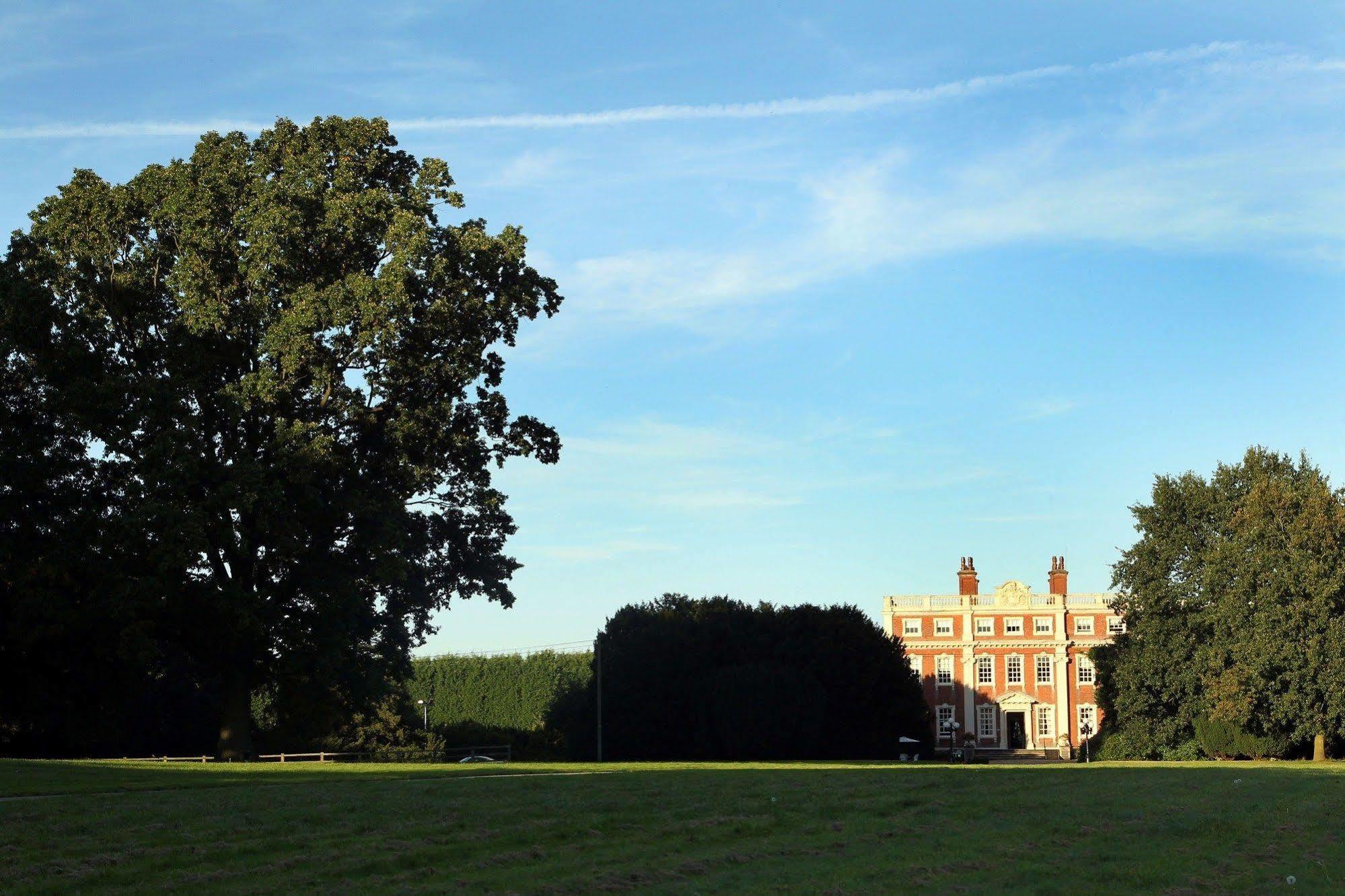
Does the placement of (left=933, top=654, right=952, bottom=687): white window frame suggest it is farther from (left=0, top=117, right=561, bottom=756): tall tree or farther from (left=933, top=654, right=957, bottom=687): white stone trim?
(left=0, top=117, right=561, bottom=756): tall tree

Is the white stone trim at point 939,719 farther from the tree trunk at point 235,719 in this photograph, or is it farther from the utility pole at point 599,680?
the tree trunk at point 235,719

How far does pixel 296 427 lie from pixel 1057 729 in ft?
240

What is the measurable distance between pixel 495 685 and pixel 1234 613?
5382 cm

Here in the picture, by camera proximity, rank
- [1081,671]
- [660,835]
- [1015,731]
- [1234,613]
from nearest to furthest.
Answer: [660,835] → [1234,613] → [1081,671] → [1015,731]

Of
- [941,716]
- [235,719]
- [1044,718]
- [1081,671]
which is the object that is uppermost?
[235,719]

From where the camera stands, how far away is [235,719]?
38906mm

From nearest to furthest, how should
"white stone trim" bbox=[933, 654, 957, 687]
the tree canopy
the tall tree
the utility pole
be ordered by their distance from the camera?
the tall tree → the tree canopy → the utility pole → "white stone trim" bbox=[933, 654, 957, 687]

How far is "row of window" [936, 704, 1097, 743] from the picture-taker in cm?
9562

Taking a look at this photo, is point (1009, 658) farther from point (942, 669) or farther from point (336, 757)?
point (336, 757)

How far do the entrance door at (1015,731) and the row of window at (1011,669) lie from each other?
7.77 feet

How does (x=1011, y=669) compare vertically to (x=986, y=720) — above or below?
above

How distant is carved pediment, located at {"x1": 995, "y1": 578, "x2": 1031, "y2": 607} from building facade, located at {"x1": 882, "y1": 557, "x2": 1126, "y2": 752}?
48 millimetres

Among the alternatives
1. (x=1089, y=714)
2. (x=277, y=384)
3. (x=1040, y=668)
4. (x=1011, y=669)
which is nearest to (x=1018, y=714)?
(x=1011, y=669)

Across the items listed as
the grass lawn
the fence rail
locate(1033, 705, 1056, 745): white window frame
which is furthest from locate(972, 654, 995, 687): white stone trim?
the grass lawn
